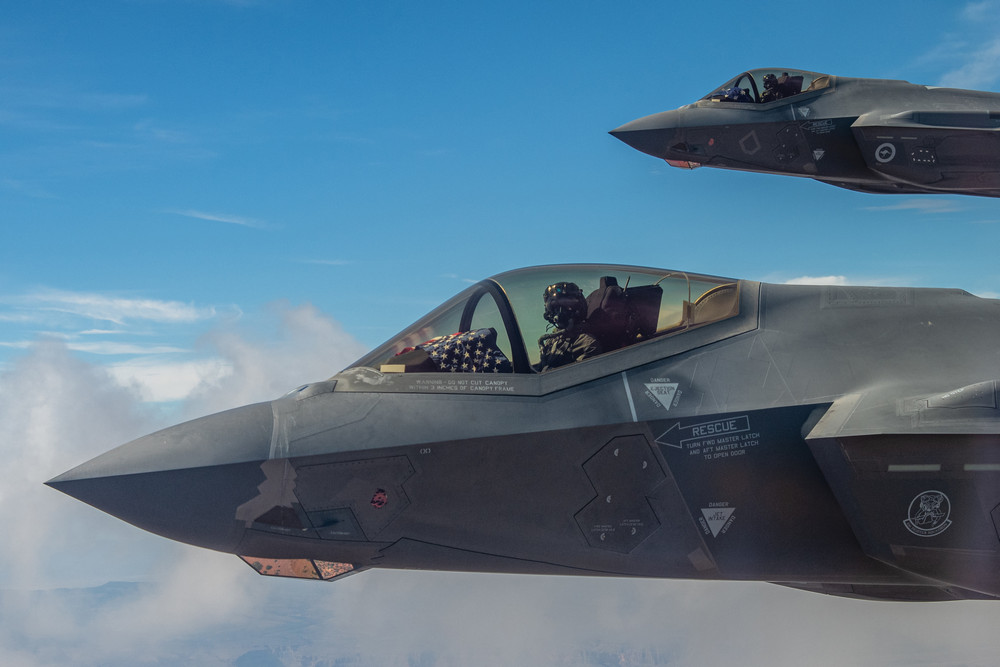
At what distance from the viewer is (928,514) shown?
6414 mm

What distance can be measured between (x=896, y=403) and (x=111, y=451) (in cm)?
653

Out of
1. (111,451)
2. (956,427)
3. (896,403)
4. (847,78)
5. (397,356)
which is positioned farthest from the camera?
(847,78)

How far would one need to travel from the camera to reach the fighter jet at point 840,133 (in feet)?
68.9

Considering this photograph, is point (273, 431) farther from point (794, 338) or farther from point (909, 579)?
point (909, 579)

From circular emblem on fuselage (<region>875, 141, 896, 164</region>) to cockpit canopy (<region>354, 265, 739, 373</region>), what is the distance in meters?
16.2

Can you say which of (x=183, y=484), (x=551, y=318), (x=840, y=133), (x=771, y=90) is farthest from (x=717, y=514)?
(x=771, y=90)

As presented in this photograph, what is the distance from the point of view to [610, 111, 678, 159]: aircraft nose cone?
2420 centimetres

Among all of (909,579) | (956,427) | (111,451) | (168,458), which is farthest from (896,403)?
(111,451)

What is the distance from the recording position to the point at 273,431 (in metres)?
6.92

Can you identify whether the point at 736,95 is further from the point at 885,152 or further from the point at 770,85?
the point at 885,152

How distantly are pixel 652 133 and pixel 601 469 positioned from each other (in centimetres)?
1920

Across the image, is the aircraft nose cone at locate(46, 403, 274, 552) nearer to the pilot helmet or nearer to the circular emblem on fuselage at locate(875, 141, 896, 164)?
the pilot helmet

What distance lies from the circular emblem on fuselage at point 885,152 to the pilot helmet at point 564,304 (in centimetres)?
1713

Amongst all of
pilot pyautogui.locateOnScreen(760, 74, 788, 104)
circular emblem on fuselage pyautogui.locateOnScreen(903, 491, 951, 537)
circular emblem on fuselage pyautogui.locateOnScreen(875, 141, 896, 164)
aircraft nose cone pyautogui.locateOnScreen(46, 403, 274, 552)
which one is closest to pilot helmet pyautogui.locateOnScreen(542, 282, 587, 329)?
aircraft nose cone pyautogui.locateOnScreen(46, 403, 274, 552)
